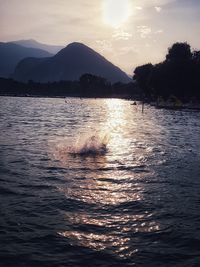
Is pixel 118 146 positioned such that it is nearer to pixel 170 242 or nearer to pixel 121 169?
pixel 121 169

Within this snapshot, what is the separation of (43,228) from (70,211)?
1.68 metres

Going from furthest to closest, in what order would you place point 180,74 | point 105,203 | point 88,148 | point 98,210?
point 180,74 < point 88,148 < point 105,203 < point 98,210

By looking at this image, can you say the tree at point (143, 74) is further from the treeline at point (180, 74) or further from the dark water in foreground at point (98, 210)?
the dark water in foreground at point (98, 210)

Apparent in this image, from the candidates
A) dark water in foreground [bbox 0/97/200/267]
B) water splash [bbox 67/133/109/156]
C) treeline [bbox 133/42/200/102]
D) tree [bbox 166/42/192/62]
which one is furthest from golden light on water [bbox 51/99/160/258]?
tree [bbox 166/42/192/62]

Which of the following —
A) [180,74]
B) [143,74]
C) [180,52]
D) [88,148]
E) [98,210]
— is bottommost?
[98,210]

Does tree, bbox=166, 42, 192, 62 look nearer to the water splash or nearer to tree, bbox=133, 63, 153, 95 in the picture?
tree, bbox=133, 63, 153, 95

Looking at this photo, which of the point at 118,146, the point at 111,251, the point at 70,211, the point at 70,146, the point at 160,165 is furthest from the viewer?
the point at 118,146

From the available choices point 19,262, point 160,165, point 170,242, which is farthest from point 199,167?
point 19,262

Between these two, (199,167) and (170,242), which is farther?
(199,167)

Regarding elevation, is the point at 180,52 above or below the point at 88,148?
above

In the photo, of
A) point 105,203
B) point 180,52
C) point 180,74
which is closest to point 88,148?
point 105,203

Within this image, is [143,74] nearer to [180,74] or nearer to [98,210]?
[180,74]

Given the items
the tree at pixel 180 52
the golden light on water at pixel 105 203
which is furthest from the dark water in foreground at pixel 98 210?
the tree at pixel 180 52

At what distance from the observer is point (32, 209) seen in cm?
1273
